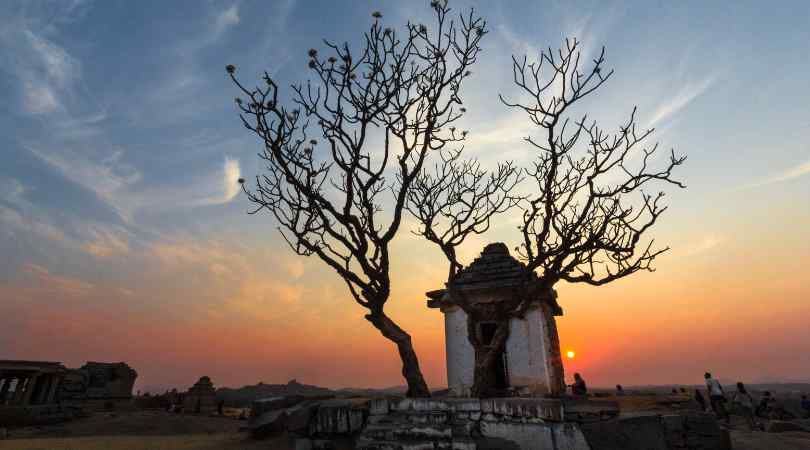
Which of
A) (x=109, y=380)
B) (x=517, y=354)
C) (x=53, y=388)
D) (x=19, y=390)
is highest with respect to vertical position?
(x=517, y=354)

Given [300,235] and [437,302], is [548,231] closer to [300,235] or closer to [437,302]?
[437,302]

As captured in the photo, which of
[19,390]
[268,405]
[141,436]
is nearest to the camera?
[268,405]

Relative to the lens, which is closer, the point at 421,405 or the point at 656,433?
the point at 656,433

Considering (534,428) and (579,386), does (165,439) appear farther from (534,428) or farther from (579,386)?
(579,386)

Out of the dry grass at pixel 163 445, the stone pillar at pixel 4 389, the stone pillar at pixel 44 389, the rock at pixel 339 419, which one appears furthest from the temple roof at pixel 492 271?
the stone pillar at pixel 4 389

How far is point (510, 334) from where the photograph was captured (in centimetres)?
1283

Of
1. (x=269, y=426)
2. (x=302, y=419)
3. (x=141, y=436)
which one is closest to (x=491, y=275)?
(x=302, y=419)

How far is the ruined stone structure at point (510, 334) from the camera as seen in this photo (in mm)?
12320

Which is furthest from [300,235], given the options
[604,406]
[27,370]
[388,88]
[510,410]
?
[27,370]

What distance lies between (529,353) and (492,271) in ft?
9.36

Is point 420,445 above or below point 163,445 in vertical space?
above

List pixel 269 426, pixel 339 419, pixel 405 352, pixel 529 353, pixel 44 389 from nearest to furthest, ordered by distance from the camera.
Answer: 1. pixel 339 419
2. pixel 405 352
3. pixel 269 426
4. pixel 529 353
5. pixel 44 389

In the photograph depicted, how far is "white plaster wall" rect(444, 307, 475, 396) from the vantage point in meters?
12.9

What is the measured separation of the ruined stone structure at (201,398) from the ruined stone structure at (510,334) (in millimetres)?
25138
